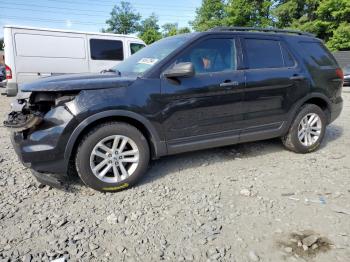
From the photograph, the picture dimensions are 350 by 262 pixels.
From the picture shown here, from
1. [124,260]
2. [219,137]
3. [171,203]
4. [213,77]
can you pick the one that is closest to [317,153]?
[219,137]

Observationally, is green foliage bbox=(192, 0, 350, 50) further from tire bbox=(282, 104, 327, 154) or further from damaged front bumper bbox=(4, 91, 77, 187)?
damaged front bumper bbox=(4, 91, 77, 187)

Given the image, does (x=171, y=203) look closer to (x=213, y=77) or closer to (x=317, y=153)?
(x=213, y=77)

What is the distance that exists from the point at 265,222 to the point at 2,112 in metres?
7.93

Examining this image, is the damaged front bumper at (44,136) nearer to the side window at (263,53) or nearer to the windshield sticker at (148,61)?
the windshield sticker at (148,61)

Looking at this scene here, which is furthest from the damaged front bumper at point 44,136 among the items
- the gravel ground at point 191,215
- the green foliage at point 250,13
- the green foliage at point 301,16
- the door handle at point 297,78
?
the green foliage at point 250,13

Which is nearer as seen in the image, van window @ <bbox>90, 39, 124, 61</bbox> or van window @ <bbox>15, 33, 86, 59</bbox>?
van window @ <bbox>15, 33, 86, 59</bbox>

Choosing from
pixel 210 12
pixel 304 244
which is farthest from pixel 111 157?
pixel 210 12

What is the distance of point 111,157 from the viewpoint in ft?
10.8

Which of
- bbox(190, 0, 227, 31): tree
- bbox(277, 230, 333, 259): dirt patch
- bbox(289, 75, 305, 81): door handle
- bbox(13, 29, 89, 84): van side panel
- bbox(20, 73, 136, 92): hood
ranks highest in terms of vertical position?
bbox(190, 0, 227, 31): tree

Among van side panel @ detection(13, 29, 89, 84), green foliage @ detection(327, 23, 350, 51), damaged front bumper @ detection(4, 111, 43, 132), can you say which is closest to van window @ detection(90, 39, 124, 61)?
van side panel @ detection(13, 29, 89, 84)

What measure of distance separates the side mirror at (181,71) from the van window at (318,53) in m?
2.26

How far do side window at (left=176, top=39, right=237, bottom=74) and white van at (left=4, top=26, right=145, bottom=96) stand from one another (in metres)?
6.69

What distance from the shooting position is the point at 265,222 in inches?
111

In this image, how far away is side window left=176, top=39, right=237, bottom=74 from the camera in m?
3.65
